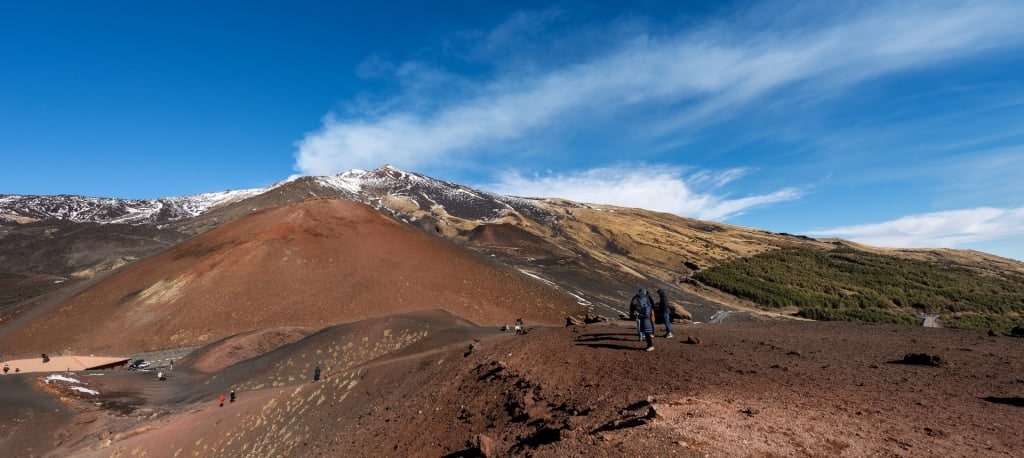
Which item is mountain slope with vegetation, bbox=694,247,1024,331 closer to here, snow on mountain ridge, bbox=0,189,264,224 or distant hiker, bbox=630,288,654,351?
distant hiker, bbox=630,288,654,351

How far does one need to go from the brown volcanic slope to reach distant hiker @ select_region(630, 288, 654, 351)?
26.4 m

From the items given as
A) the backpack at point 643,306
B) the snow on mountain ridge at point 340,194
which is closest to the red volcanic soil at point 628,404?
the backpack at point 643,306

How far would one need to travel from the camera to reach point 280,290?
43.7 m

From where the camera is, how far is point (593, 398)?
11648mm

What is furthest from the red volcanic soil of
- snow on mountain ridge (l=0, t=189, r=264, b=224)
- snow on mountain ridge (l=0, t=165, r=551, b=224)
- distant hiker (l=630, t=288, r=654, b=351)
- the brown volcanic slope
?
snow on mountain ridge (l=0, t=189, r=264, b=224)

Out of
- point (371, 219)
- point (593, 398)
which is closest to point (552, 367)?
point (593, 398)

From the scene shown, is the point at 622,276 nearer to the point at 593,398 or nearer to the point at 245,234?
the point at 245,234

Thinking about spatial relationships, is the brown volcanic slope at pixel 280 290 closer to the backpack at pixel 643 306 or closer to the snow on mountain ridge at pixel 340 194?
the backpack at pixel 643 306

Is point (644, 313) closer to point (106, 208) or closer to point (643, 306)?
point (643, 306)

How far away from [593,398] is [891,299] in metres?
82.4

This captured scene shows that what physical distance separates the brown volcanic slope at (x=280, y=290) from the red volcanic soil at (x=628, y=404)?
493 inches

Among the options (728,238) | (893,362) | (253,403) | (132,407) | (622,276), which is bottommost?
(132,407)

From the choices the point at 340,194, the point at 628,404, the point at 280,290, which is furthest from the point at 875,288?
the point at 340,194

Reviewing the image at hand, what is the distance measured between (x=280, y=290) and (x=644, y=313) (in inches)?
1467
